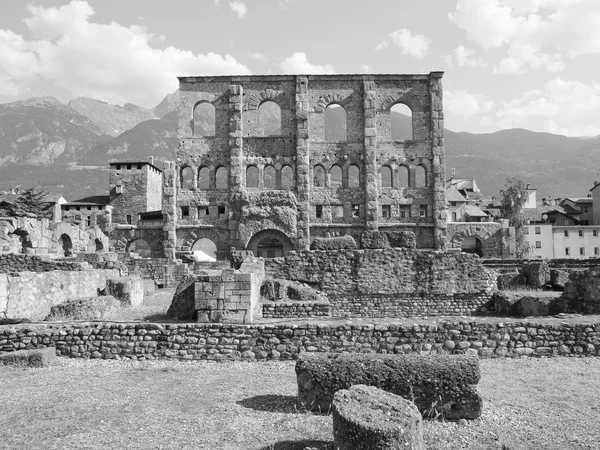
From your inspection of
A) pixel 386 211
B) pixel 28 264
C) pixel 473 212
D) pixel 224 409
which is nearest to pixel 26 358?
pixel 224 409

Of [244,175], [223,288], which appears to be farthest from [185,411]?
[244,175]

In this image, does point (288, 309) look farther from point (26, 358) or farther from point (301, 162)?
point (301, 162)

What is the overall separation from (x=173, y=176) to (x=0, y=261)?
20.3 metres

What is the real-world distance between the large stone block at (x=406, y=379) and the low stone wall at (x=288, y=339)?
2.40m

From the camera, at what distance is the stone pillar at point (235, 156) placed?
1505 inches

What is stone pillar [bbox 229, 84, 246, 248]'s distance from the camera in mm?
38219

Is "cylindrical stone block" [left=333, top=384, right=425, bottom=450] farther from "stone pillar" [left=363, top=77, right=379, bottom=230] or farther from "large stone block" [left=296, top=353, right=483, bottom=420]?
"stone pillar" [left=363, top=77, right=379, bottom=230]

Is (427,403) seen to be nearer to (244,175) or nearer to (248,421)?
(248,421)

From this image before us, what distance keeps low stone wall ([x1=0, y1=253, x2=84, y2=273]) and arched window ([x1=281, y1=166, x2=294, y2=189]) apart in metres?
22.4

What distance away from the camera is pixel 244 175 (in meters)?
38.8

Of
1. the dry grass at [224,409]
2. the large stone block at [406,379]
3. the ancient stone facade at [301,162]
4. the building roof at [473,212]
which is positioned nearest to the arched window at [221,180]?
the ancient stone facade at [301,162]

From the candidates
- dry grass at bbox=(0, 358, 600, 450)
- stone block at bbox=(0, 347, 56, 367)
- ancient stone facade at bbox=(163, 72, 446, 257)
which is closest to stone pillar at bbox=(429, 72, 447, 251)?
ancient stone facade at bbox=(163, 72, 446, 257)

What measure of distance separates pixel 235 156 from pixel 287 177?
4.79 m

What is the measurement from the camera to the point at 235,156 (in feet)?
126
